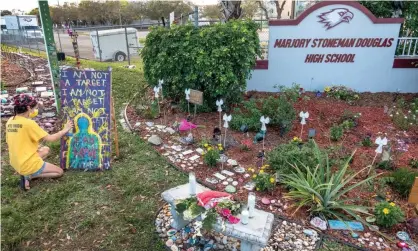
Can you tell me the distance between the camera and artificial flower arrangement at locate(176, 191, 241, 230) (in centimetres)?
254

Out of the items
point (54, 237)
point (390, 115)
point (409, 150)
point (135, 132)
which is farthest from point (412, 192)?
point (135, 132)

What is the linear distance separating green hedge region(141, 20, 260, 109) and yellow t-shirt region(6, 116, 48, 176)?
293 centimetres


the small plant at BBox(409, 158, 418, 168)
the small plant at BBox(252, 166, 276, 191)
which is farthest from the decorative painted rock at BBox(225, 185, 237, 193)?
the small plant at BBox(409, 158, 418, 168)

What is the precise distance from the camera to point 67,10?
45.5 metres

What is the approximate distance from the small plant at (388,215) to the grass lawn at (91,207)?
232cm

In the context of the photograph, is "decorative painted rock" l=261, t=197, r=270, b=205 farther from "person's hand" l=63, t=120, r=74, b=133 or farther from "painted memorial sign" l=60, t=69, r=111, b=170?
"person's hand" l=63, t=120, r=74, b=133

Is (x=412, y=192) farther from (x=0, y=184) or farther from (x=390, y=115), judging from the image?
A: (x=0, y=184)

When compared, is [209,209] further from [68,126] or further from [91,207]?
[68,126]

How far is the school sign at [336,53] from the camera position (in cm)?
735

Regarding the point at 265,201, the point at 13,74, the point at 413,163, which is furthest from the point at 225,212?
the point at 13,74

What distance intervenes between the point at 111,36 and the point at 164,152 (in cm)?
1316

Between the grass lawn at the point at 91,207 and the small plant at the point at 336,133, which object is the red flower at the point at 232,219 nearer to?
the grass lawn at the point at 91,207

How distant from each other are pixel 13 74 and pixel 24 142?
7917 mm

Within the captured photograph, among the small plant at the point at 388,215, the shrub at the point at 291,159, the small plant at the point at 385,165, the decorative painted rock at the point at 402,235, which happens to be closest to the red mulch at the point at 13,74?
the shrub at the point at 291,159
